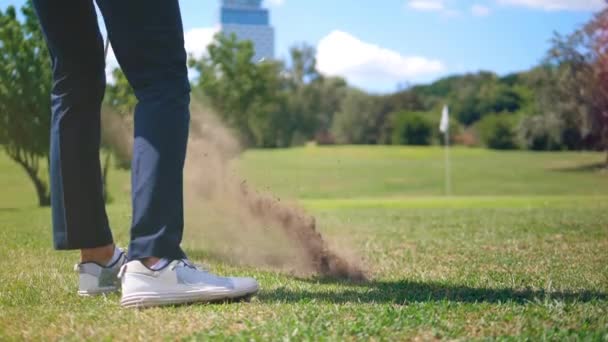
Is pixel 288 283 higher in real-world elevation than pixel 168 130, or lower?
lower

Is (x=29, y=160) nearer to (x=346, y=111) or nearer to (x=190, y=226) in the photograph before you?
(x=190, y=226)

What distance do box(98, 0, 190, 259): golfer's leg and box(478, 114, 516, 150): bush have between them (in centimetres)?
4474

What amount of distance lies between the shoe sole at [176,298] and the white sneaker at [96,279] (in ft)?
1.22

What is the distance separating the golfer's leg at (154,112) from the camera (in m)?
2.78

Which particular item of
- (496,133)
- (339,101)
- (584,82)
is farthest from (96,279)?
(339,101)

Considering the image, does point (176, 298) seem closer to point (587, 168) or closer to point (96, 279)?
point (96, 279)

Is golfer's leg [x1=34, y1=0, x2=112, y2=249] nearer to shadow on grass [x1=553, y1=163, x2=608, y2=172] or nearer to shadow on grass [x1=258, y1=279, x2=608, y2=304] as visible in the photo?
shadow on grass [x1=258, y1=279, x2=608, y2=304]

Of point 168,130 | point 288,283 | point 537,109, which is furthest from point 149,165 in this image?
point 537,109

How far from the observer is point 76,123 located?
10.5 feet

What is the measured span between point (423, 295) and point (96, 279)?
4.24ft

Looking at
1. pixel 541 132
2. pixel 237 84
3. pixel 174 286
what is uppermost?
pixel 237 84

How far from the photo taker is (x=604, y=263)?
15.3 feet

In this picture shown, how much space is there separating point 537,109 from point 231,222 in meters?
37.7

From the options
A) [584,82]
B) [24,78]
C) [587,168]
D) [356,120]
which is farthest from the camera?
[356,120]
